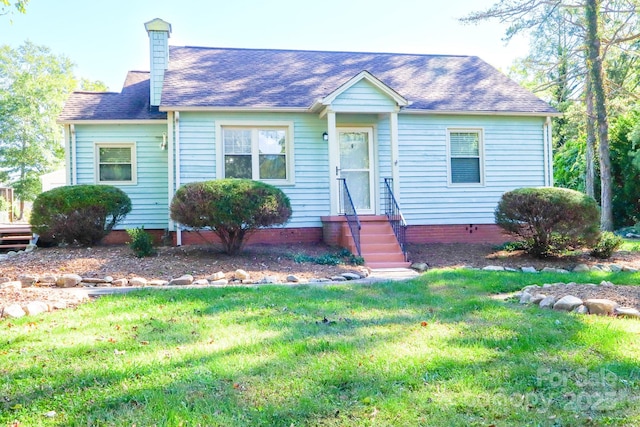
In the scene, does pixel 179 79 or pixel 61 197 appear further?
pixel 179 79

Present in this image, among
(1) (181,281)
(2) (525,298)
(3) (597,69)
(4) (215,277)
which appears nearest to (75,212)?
(1) (181,281)

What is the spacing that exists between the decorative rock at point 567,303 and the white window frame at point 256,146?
265 inches

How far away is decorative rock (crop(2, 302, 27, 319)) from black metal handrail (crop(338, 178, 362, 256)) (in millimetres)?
5486

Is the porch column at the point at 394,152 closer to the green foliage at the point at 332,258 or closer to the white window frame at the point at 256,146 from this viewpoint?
the green foliage at the point at 332,258

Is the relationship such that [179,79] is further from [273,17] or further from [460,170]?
[273,17]

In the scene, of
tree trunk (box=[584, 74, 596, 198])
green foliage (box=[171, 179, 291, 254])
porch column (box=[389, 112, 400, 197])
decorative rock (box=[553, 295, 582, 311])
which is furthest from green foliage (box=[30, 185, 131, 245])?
tree trunk (box=[584, 74, 596, 198])

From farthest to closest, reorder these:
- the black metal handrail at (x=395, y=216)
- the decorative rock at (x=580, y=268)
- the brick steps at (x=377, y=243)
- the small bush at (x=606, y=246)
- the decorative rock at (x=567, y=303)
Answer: the black metal handrail at (x=395, y=216)
the small bush at (x=606, y=246)
the brick steps at (x=377, y=243)
the decorative rock at (x=580, y=268)
the decorative rock at (x=567, y=303)

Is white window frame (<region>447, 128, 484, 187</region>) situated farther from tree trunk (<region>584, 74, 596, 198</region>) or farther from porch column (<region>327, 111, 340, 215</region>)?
tree trunk (<region>584, 74, 596, 198</region>)

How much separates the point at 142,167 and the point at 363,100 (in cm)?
543

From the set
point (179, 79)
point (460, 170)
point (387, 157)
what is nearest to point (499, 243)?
point (460, 170)

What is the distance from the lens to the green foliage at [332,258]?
8.58 m

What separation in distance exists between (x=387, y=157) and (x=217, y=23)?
1260 cm

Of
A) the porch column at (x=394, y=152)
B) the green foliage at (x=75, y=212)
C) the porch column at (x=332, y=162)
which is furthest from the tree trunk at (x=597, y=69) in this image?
the green foliage at (x=75, y=212)

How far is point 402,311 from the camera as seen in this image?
492 cm
